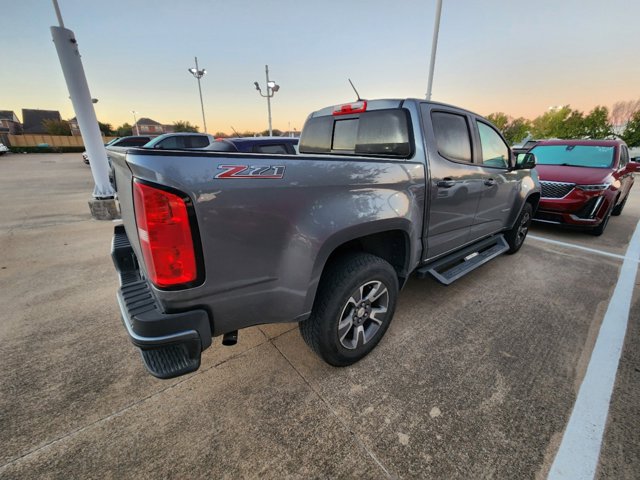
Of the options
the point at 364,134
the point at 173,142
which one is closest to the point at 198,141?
the point at 173,142

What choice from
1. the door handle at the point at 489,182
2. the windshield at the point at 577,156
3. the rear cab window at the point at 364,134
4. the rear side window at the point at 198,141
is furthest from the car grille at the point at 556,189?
the rear side window at the point at 198,141

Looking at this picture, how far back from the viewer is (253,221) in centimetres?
144

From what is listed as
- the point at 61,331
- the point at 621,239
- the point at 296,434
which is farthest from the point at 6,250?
the point at 621,239

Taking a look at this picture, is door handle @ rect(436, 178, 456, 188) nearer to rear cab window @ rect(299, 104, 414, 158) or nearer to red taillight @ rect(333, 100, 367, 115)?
rear cab window @ rect(299, 104, 414, 158)

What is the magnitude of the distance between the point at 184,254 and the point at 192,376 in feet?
4.18

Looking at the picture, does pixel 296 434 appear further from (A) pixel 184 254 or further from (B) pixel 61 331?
(B) pixel 61 331

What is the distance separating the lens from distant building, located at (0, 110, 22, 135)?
221 feet

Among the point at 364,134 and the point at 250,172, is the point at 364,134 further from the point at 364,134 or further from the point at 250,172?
Result: the point at 250,172

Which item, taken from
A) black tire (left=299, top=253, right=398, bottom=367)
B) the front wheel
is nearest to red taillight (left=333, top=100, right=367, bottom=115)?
black tire (left=299, top=253, right=398, bottom=367)

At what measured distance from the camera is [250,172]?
4.59 ft

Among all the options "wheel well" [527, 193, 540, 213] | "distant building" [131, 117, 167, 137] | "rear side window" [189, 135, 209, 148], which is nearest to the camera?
"wheel well" [527, 193, 540, 213]

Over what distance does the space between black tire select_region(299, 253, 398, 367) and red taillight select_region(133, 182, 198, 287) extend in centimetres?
90

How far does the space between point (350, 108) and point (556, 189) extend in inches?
188

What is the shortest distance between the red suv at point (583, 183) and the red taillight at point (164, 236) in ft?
20.4
